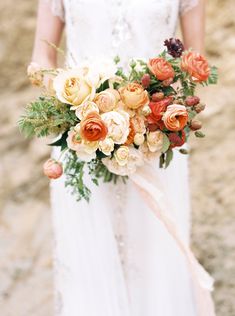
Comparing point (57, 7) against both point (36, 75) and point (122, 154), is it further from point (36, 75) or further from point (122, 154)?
point (122, 154)

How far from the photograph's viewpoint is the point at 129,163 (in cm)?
183

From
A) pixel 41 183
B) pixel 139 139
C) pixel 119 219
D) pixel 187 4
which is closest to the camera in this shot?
pixel 139 139

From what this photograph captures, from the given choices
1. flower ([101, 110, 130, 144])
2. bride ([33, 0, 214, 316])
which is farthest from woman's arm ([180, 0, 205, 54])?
flower ([101, 110, 130, 144])

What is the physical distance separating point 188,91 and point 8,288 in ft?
6.72

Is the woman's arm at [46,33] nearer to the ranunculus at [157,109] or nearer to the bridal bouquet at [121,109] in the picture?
the bridal bouquet at [121,109]

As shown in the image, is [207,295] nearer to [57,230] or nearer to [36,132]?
[57,230]

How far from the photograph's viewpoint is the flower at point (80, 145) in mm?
1752

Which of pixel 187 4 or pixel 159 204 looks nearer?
pixel 159 204

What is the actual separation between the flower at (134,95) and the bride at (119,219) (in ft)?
1.23

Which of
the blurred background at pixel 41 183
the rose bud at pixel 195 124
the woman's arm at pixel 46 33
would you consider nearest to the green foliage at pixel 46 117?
the rose bud at pixel 195 124

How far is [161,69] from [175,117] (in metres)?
0.13

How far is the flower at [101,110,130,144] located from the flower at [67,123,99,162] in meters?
0.05

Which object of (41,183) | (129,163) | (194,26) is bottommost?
(41,183)

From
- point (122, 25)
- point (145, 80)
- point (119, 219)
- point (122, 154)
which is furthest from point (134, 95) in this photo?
point (119, 219)
